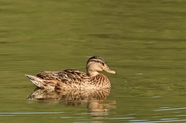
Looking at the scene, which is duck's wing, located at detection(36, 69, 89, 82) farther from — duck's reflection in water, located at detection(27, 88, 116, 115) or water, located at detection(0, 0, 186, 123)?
water, located at detection(0, 0, 186, 123)

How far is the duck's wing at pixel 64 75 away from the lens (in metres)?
15.2

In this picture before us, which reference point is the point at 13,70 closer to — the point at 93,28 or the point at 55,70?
the point at 55,70

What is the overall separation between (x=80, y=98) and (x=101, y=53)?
3.92 metres

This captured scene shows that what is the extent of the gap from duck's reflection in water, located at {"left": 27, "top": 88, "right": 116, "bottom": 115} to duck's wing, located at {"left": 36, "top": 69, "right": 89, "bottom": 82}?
26 cm

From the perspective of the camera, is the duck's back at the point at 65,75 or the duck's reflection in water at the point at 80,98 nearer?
the duck's reflection in water at the point at 80,98

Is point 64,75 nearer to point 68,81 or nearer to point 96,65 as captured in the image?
point 68,81

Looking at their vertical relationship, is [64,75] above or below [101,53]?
below

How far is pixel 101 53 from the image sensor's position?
18078 millimetres

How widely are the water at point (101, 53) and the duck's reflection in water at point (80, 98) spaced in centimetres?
2

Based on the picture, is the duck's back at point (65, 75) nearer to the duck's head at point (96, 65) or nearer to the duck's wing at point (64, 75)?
the duck's wing at point (64, 75)

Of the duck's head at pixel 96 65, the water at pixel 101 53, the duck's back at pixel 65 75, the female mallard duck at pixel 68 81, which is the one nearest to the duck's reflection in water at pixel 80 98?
the water at pixel 101 53

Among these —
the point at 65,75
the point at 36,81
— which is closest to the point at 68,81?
the point at 65,75

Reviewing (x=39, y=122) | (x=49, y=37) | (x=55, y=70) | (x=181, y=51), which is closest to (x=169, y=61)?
(x=181, y=51)

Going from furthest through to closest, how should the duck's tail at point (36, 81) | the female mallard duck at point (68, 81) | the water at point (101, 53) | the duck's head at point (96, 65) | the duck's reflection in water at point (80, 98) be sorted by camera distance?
the duck's head at point (96, 65), the female mallard duck at point (68, 81), the duck's tail at point (36, 81), the duck's reflection in water at point (80, 98), the water at point (101, 53)
